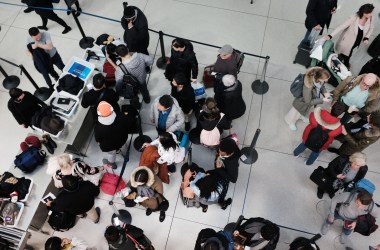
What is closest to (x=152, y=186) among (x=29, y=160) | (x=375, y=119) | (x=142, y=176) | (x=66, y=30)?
(x=142, y=176)

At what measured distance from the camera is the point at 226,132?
6641mm

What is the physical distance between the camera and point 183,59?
612 cm

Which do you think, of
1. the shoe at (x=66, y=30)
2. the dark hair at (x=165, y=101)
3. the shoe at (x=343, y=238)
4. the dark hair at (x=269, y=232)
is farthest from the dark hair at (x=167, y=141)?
the shoe at (x=66, y=30)

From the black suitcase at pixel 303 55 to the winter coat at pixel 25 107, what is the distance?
524 centimetres

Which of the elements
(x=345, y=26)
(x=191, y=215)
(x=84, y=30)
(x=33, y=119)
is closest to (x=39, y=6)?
(x=84, y=30)

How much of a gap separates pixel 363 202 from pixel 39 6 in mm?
7291

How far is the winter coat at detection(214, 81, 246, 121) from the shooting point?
18.5 ft

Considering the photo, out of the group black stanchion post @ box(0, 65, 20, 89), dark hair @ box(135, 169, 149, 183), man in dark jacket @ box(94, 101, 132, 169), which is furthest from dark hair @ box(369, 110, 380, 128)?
black stanchion post @ box(0, 65, 20, 89)

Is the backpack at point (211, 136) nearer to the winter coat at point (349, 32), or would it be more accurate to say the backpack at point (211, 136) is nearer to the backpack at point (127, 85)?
the backpack at point (127, 85)

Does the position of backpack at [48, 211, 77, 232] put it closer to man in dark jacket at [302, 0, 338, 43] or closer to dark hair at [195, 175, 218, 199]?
dark hair at [195, 175, 218, 199]

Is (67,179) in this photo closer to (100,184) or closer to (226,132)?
(100,184)

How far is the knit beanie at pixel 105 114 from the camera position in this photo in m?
5.17

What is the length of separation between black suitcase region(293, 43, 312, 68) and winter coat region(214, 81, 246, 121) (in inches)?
92.5

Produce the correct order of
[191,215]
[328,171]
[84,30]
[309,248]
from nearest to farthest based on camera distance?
1. [309,248]
2. [328,171]
3. [191,215]
4. [84,30]
